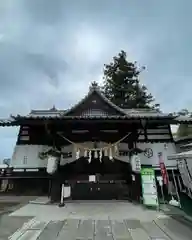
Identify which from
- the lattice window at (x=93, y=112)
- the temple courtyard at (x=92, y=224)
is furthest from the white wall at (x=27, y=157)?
the temple courtyard at (x=92, y=224)

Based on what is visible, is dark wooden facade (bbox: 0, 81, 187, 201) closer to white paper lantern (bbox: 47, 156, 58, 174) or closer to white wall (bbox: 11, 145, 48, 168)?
white paper lantern (bbox: 47, 156, 58, 174)

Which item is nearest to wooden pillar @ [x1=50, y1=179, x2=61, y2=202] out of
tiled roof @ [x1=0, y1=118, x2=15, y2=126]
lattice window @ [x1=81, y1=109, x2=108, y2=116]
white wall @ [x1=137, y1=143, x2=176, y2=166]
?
tiled roof @ [x1=0, y1=118, x2=15, y2=126]

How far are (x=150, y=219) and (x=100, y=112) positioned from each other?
23.2 feet

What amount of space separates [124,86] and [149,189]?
54.2 ft

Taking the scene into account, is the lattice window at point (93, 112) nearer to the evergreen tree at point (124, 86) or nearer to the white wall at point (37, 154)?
the white wall at point (37, 154)

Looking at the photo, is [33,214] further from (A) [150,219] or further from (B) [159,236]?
(B) [159,236]

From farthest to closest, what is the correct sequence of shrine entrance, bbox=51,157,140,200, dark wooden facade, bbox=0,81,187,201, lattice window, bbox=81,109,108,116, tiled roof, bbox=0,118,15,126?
lattice window, bbox=81,109,108,116 → tiled roof, bbox=0,118,15,126 → shrine entrance, bbox=51,157,140,200 → dark wooden facade, bbox=0,81,187,201

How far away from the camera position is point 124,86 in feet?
74.8

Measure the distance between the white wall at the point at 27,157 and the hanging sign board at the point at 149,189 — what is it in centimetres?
584

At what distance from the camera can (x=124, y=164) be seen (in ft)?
32.9

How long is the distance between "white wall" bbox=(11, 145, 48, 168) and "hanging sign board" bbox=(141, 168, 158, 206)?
5842 millimetres

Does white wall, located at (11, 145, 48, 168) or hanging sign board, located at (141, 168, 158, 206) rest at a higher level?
white wall, located at (11, 145, 48, 168)

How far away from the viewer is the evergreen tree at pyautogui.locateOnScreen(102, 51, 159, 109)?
22094 mm

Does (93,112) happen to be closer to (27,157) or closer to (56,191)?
(27,157)
